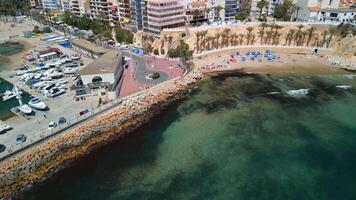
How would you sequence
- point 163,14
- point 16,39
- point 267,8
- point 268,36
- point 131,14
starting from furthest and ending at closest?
point 267,8
point 16,39
point 131,14
point 268,36
point 163,14

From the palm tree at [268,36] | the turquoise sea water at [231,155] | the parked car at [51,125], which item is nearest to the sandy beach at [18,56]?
the parked car at [51,125]

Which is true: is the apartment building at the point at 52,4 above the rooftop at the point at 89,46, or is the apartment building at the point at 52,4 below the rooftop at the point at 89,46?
above

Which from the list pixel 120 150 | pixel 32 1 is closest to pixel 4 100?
pixel 120 150

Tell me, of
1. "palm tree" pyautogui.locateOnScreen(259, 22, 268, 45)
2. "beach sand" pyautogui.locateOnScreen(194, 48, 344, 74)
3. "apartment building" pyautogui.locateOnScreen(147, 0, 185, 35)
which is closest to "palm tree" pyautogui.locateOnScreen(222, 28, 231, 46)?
"beach sand" pyautogui.locateOnScreen(194, 48, 344, 74)

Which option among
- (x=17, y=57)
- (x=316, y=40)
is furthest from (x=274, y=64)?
(x=17, y=57)

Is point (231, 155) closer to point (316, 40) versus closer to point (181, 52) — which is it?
point (181, 52)

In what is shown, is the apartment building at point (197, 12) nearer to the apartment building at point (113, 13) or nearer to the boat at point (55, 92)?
the apartment building at point (113, 13)

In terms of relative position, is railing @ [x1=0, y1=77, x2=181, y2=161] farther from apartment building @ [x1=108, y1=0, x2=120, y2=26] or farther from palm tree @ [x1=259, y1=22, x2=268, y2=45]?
apartment building @ [x1=108, y1=0, x2=120, y2=26]
